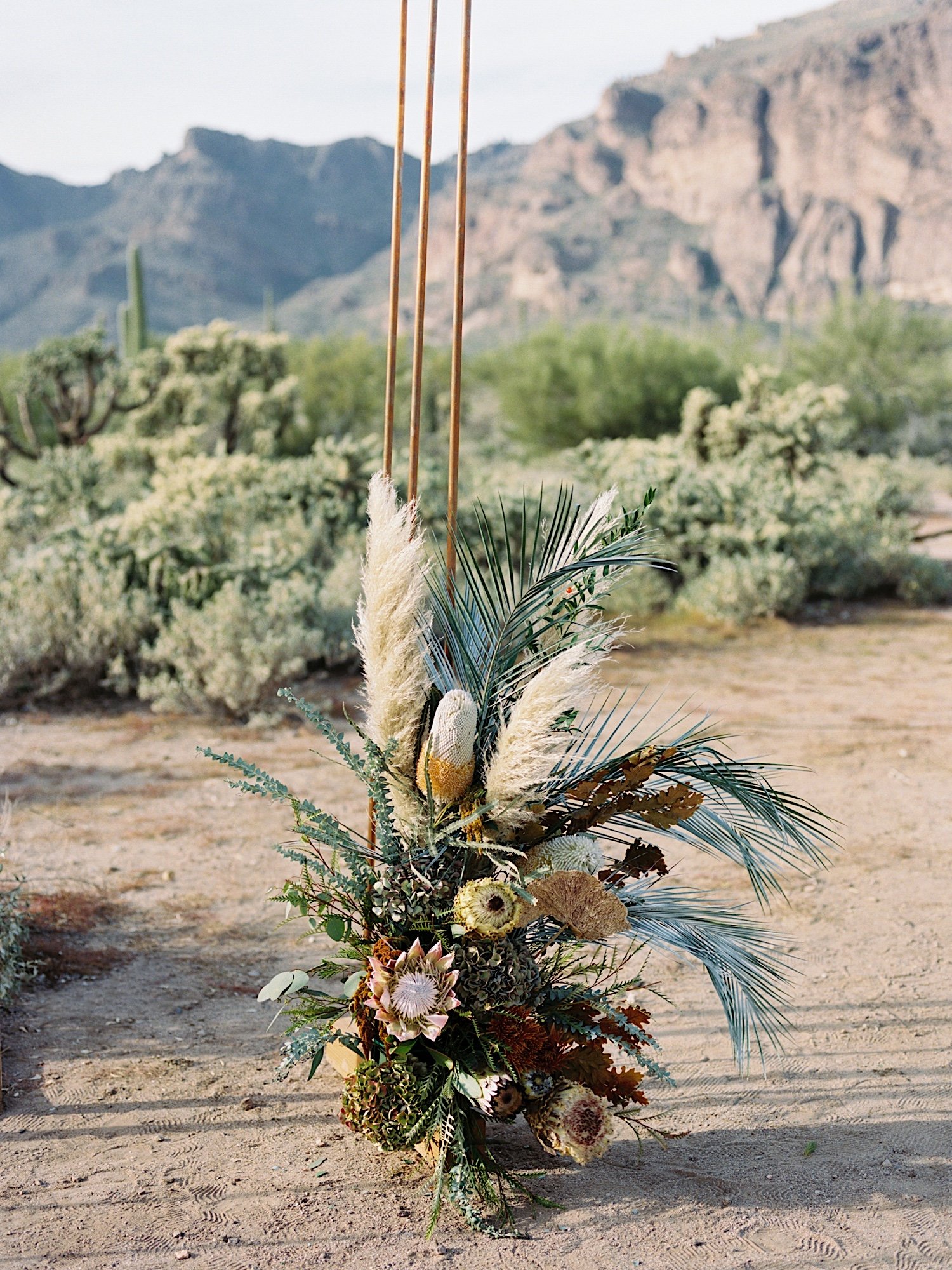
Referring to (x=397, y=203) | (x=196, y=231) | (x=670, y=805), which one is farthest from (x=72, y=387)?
(x=196, y=231)

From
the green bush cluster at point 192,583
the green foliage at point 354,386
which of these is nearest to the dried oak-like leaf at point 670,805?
the green bush cluster at point 192,583

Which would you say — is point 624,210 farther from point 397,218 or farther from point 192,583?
point 397,218

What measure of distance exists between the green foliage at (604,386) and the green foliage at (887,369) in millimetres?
2765

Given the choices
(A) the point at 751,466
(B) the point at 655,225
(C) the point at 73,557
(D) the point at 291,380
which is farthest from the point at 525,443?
(B) the point at 655,225

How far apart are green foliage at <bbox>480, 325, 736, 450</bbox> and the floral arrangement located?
48.2 feet

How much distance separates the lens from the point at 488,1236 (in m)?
2.42

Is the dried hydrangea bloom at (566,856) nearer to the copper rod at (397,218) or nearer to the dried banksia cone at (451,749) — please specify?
the dried banksia cone at (451,749)

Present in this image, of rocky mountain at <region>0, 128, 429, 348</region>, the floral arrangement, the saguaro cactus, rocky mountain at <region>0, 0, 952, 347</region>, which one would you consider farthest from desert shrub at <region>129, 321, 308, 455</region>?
rocky mountain at <region>0, 128, 429, 348</region>

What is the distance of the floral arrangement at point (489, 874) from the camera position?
2391 millimetres

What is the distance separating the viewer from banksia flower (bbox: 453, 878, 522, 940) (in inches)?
92.0

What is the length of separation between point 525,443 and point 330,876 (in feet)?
54.0

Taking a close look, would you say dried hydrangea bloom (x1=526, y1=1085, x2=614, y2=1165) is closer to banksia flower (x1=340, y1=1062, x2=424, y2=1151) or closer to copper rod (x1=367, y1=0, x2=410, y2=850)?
banksia flower (x1=340, y1=1062, x2=424, y2=1151)

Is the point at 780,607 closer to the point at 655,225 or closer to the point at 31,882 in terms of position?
the point at 31,882

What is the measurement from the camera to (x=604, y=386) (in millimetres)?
17594
